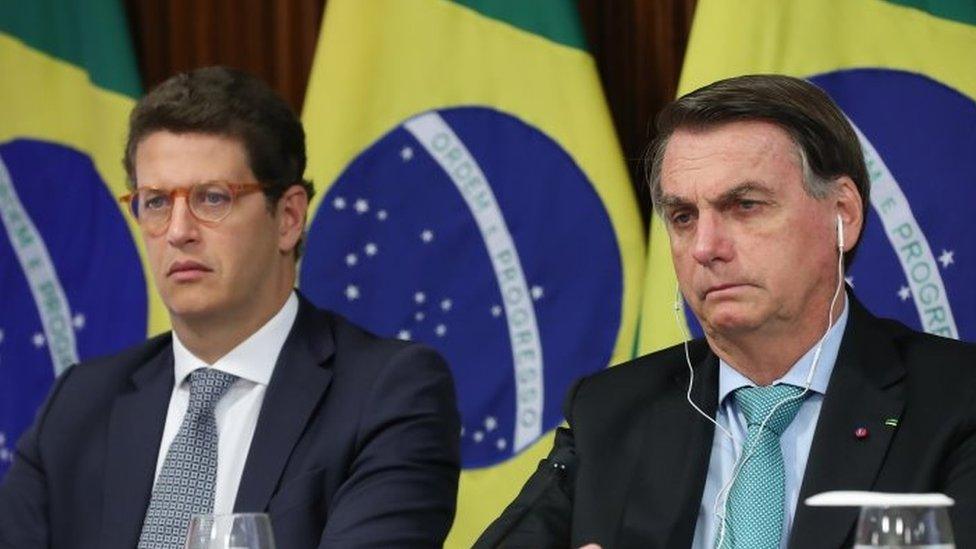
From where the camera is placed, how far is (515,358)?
12.3 ft

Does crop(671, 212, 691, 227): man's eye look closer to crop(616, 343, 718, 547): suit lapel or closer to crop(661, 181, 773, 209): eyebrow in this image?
crop(661, 181, 773, 209): eyebrow

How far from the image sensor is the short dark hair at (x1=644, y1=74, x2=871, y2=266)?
2.38 meters

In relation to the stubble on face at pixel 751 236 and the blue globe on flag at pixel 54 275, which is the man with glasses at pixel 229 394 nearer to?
the stubble on face at pixel 751 236

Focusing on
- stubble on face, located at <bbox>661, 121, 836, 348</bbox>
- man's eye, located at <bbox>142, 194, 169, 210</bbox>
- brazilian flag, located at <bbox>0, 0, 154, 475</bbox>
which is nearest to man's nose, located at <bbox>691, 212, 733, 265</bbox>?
stubble on face, located at <bbox>661, 121, 836, 348</bbox>

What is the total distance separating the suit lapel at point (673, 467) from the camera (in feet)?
7.79

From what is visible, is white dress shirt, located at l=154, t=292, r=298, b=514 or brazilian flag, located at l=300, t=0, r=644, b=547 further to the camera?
brazilian flag, located at l=300, t=0, r=644, b=547

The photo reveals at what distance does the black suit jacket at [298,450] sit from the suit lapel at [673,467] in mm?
495

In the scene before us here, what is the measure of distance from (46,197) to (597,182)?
Result: 4.63ft

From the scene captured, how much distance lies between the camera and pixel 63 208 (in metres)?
4.17

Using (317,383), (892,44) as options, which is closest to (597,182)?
(892,44)

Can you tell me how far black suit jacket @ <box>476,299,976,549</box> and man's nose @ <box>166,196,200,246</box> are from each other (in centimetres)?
82

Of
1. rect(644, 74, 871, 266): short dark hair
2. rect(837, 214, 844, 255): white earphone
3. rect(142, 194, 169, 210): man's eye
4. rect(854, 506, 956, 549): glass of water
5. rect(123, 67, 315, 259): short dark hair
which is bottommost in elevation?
rect(854, 506, 956, 549): glass of water

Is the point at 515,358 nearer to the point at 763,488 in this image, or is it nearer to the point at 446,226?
the point at 446,226

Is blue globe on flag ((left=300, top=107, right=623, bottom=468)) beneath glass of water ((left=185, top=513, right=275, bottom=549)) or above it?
above
